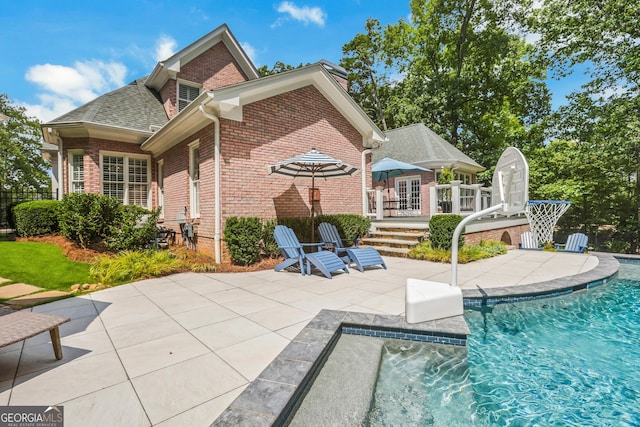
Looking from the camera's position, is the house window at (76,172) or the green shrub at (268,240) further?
the house window at (76,172)

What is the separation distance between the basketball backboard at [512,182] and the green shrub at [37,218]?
12876 millimetres

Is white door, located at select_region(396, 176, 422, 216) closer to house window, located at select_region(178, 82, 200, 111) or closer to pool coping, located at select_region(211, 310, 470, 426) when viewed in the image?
house window, located at select_region(178, 82, 200, 111)

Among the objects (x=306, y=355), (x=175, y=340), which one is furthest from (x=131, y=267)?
(x=306, y=355)

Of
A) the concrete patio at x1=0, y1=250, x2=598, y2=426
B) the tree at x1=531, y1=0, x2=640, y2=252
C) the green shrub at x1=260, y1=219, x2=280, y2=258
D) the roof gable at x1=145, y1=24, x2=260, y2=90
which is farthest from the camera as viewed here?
the tree at x1=531, y1=0, x2=640, y2=252

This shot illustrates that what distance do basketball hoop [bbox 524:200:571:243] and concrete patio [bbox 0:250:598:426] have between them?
7.01 m

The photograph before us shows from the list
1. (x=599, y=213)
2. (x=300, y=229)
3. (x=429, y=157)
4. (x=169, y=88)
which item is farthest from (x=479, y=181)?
(x=169, y=88)

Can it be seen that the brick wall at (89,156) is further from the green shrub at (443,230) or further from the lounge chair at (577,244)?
the lounge chair at (577,244)

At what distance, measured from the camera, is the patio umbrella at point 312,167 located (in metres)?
7.34

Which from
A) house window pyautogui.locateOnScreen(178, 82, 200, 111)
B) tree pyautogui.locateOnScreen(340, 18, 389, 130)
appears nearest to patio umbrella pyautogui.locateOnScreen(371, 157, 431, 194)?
house window pyautogui.locateOnScreen(178, 82, 200, 111)

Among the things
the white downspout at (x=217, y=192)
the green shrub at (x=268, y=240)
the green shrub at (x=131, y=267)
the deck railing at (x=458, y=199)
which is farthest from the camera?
the deck railing at (x=458, y=199)

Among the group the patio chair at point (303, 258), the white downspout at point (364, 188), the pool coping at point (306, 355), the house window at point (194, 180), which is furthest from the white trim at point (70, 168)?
the pool coping at point (306, 355)

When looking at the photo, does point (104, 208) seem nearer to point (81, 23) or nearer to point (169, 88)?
point (81, 23)

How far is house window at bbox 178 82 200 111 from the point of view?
1257 cm

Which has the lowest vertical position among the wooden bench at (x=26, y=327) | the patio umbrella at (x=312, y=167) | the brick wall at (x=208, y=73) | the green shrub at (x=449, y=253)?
the green shrub at (x=449, y=253)
